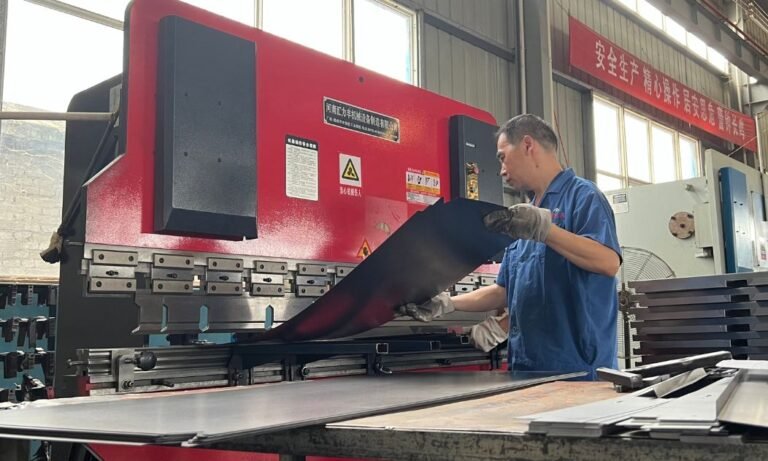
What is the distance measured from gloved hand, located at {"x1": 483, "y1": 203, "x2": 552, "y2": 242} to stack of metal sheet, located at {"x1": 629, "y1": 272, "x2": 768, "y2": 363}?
732mm

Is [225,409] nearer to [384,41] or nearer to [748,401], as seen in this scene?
[748,401]

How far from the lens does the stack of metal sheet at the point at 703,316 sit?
2.09 meters

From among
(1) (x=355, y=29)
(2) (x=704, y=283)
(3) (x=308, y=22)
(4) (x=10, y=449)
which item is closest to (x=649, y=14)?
(1) (x=355, y=29)

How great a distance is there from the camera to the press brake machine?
140 centimetres

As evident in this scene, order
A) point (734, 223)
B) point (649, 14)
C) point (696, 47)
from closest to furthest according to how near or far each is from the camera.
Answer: point (734, 223)
point (649, 14)
point (696, 47)

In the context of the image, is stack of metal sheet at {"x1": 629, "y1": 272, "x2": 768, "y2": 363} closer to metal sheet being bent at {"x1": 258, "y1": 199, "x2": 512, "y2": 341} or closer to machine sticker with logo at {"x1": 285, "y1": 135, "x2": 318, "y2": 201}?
metal sheet being bent at {"x1": 258, "y1": 199, "x2": 512, "y2": 341}

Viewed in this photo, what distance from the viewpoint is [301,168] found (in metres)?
1.76

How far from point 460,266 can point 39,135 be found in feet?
7.93

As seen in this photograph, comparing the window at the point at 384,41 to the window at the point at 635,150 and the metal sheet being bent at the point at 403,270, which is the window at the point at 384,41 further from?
the metal sheet being bent at the point at 403,270

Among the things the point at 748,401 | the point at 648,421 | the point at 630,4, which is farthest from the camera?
the point at 630,4

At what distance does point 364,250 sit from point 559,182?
63cm

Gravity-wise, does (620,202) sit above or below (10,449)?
above

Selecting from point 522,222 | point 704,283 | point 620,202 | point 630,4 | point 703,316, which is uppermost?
point 630,4

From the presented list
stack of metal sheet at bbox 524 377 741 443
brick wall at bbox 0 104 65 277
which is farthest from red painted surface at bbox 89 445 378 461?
brick wall at bbox 0 104 65 277
